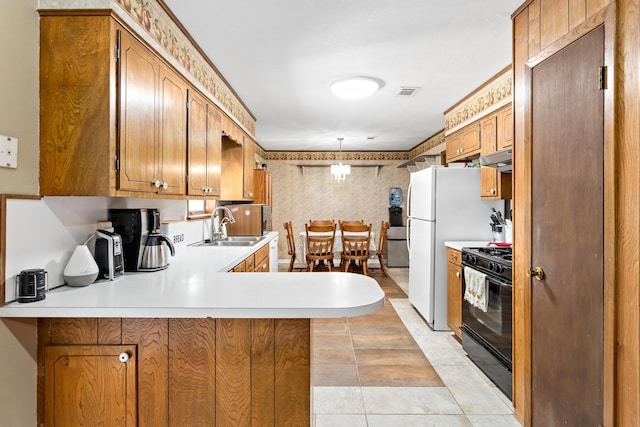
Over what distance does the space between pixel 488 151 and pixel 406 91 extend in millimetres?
1004

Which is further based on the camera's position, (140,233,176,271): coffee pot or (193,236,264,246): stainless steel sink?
(193,236,264,246): stainless steel sink

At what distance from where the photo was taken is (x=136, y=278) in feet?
6.02

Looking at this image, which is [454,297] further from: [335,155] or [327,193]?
[335,155]

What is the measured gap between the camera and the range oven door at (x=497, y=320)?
89.4 inches

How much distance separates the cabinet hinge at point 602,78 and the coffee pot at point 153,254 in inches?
89.5

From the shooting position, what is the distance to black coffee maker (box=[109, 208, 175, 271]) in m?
1.98

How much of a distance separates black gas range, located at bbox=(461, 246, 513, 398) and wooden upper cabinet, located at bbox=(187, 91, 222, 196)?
218 centimetres

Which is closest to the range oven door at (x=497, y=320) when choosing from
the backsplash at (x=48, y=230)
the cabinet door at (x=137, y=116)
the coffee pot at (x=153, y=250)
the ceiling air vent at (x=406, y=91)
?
the ceiling air vent at (x=406, y=91)

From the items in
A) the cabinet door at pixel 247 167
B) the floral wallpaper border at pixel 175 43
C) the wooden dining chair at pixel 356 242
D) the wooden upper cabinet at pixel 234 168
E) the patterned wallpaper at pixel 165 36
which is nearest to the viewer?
the patterned wallpaper at pixel 165 36

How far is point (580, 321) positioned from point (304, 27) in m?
2.24

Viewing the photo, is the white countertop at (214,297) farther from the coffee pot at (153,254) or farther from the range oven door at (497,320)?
the range oven door at (497,320)

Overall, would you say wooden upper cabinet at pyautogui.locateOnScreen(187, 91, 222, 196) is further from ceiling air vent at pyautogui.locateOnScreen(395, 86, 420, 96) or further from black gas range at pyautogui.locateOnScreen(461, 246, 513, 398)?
black gas range at pyautogui.locateOnScreen(461, 246, 513, 398)

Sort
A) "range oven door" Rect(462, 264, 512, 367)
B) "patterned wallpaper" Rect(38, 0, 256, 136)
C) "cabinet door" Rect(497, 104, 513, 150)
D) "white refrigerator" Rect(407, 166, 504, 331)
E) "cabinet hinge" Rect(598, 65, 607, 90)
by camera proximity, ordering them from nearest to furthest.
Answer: "cabinet hinge" Rect(598, 65, 607, 90) → "patterned wallpaper" Rect(38, 0, 256, 136) → "range oven door" Rect(462, 264, 512, 367) → "cabinet door" Rect(497, 104, 513, 150) → "white refrigerator" Rect(407, 166, 504, 331)

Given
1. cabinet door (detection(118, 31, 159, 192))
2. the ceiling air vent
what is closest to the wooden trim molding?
cabinet door (detection(118, 31, 159, 192))
